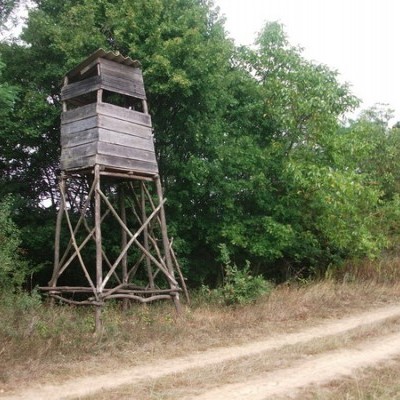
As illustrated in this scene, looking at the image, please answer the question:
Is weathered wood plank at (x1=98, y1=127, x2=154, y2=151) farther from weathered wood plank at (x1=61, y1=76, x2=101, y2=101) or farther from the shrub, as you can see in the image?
the shrub

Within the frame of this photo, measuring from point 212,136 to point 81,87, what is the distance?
4.45 metres

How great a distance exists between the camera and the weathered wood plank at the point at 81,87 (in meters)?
11.2

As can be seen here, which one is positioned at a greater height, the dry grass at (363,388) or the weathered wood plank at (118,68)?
the weathered wood plank at (118,68)

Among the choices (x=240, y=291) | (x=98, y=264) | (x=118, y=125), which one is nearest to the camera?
A: (x=98, y=264)

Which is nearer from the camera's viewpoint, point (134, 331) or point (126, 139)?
point (134, 331)

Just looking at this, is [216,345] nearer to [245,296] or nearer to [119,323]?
[119,323]

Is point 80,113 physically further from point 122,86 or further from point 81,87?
point 122,86

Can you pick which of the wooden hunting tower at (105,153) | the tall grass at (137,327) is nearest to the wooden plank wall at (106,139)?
the wooden hunting tower at (105,153)

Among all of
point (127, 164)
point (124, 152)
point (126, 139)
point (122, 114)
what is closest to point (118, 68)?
point (122, 114)

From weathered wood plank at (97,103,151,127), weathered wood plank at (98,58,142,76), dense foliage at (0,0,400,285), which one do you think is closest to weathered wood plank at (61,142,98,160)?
weathered wood plank at (97,103,151,127)

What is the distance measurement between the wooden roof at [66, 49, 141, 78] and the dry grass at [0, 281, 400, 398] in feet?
18.3

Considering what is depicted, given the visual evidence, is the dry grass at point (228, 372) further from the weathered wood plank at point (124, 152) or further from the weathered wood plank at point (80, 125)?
the weathered wood plank at point (80, 125)

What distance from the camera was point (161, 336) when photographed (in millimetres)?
8852

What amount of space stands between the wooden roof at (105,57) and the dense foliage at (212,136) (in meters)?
1.31
